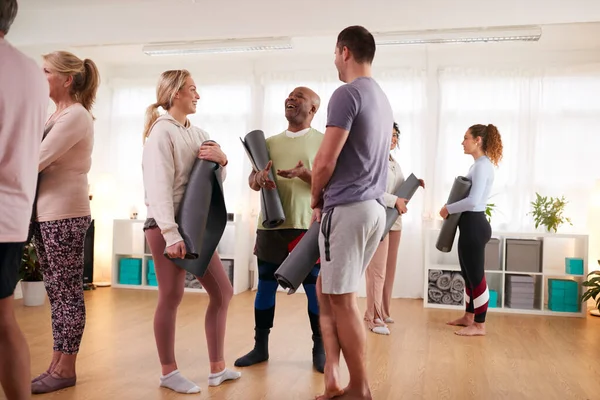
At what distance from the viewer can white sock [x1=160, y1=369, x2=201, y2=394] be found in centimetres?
279

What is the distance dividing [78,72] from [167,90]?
42 centimetres

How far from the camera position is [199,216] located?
2.65 meters

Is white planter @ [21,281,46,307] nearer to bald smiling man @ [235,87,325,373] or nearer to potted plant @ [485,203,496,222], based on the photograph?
bald smiling man @ [235,87,325,373]

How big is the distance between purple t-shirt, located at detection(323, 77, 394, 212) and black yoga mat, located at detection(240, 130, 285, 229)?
0.68 m

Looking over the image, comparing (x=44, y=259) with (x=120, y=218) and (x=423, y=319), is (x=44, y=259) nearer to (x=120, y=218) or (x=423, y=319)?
(x=423, y=319)

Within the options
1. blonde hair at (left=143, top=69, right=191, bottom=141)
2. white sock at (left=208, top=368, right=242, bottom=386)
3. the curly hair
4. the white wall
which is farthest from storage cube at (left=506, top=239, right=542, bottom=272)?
blonde hair at (left=143, top=69, right=191, bottom=141)

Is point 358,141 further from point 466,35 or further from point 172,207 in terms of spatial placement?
point 466,35

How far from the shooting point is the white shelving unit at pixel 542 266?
556 centimetres

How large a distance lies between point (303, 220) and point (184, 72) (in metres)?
0.96

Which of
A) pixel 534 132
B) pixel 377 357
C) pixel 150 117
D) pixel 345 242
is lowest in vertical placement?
pixel 377 357

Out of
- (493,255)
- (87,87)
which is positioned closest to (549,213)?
(493,255)

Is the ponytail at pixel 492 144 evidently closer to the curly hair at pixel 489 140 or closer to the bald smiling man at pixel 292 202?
the curly hair at pixel 489 140

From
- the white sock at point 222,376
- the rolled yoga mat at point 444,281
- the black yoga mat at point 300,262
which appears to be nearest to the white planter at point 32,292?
the white sock at point 222,376

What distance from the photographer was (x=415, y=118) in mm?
6523
